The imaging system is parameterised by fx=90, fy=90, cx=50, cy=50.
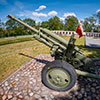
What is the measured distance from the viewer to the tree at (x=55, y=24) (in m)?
56.7

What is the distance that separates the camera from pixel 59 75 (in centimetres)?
303

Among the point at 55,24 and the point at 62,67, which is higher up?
the point at 55,24

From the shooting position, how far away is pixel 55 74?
10.1ft

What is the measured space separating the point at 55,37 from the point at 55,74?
148 cm

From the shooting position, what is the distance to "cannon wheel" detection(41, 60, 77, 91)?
114 inches

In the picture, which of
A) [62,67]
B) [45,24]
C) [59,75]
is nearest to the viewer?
[62,67]

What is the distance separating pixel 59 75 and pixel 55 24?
184 ft

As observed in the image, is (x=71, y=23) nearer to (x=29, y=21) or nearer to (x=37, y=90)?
(x=29, y=21)

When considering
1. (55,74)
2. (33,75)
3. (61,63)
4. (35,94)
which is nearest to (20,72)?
(33,75)

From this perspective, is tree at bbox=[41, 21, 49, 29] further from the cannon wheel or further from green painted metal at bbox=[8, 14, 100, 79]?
the cannon wheel

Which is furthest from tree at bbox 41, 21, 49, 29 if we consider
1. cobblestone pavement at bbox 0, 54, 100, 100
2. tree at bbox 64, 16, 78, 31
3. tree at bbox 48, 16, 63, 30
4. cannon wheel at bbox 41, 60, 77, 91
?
cannon wheel at bbox 41, 60, 77, 91

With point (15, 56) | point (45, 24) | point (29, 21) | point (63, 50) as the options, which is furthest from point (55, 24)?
point (63, 50)

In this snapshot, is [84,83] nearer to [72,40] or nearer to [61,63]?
[61,63]

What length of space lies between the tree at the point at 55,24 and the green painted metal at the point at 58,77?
182 feet
